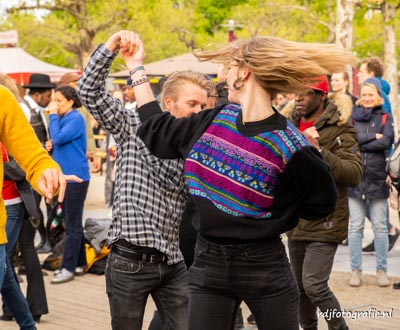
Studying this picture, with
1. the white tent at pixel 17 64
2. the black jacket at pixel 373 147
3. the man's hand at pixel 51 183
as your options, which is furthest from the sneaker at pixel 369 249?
the white tent at pixel 17 64

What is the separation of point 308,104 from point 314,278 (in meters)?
1.17

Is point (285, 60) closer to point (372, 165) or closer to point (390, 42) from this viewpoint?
point (372, 165)

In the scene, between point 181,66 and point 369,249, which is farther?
point 181,66

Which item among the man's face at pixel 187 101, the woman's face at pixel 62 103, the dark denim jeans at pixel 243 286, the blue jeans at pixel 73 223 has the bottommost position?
the blue jeans at pixel 73 223

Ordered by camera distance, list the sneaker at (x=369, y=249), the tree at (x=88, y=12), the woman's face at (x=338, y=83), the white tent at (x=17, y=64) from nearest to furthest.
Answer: the woman's face at (x=338, y=83) → the sneaker at (x=369, y=249) → the white tent at (x=17, y=64) → the tree at (x=88, y=12)

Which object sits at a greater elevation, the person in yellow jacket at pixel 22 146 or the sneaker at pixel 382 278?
the person in yellow jacket at pixel 22 146

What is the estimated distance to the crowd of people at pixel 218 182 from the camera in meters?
3.89

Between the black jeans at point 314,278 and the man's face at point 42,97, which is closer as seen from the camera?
the black jeans at point 314,278

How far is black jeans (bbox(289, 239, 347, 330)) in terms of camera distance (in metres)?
6.23

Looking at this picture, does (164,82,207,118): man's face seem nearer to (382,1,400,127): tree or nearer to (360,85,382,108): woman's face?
(360,85,382,108): woman's face

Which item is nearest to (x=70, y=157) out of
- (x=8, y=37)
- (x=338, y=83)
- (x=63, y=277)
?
(x=63, y=277)

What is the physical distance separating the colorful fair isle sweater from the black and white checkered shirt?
0.67 m

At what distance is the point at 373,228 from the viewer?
9.17 metres

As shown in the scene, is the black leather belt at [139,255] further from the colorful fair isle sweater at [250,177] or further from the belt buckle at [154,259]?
the colorful fair isle sweater at [250,177]
